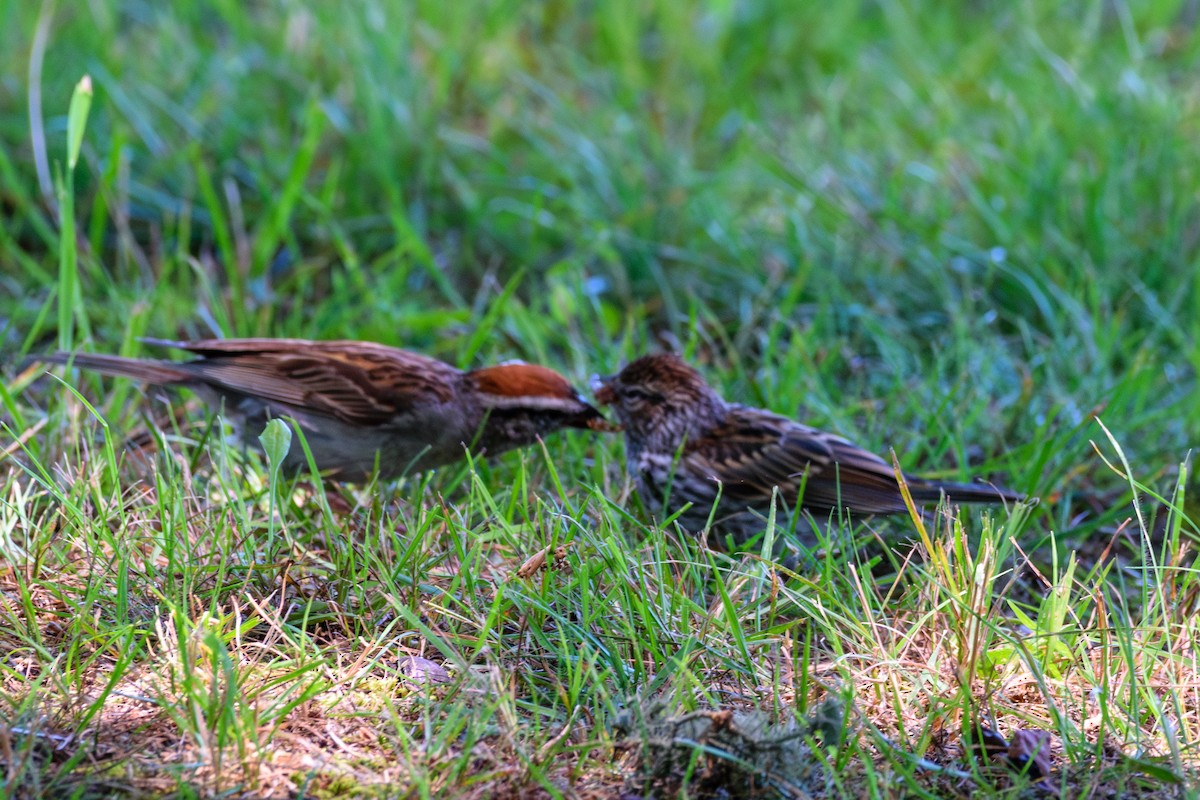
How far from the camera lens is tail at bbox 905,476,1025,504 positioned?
4.17m

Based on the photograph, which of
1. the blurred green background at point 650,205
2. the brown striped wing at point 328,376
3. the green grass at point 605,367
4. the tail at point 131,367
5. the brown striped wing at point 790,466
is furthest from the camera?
the blurred green background at point 650,205

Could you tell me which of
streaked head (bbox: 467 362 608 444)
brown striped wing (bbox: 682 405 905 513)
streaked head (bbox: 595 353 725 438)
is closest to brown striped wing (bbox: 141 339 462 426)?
streaked head (bbox: 467 362 608 444)

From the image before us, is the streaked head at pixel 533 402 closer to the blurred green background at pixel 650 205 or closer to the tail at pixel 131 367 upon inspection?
the blurred green background at pixel 650 205

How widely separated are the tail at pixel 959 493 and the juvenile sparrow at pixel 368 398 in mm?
1150

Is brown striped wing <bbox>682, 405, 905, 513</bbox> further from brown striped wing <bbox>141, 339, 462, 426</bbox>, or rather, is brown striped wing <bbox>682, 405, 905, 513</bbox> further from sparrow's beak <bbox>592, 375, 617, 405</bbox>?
brown striped wing <bbox>141, 339, 462, 426</bbox>

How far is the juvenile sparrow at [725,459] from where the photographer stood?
4555mm

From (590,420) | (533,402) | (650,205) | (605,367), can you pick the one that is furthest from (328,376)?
(650,205)

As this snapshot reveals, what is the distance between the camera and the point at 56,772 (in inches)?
111

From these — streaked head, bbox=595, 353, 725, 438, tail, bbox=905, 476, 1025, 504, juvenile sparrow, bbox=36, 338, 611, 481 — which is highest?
tail, bbox=905, 476, 1025, 504

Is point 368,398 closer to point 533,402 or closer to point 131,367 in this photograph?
point 533,402

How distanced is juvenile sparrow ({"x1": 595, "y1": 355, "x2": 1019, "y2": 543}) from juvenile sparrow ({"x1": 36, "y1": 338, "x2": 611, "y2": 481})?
21cm

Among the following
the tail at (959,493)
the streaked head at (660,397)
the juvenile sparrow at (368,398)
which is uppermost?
the tail at (959,493)

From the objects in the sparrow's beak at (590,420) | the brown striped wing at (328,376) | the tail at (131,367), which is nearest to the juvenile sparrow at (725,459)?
the sparrow's beak at (590,420)

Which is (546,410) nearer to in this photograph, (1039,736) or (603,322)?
(603,322)
